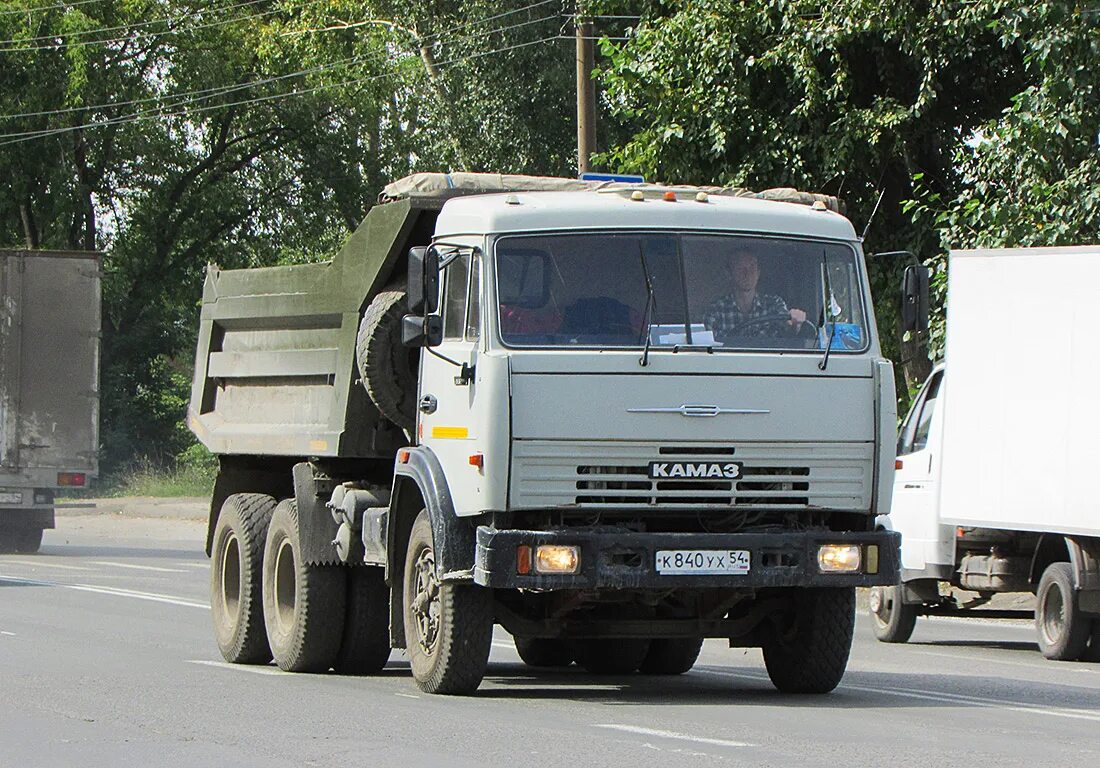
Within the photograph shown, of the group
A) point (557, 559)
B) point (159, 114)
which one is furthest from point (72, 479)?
point (159, 114)

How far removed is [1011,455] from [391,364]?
5845 mm

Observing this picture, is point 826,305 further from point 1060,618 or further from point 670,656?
point 1060,618

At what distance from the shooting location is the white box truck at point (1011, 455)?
599 inches

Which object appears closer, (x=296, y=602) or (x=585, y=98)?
(x=296, y=602)

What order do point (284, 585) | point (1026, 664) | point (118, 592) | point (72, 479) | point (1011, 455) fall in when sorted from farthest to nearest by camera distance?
point (72, 479) < point (118, 592) < point (1011, 455) < point (1026, 664) < point (284, 585)

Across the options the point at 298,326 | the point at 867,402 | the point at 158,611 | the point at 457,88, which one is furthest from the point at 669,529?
the point at 457,88

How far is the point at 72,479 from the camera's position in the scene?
28.5 m

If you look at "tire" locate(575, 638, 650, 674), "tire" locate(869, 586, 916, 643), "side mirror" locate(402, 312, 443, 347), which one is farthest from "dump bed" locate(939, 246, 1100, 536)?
"side mirror" locate(402, 312, 443, 347)

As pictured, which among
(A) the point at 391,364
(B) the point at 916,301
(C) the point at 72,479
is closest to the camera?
(B) the point at 916,301

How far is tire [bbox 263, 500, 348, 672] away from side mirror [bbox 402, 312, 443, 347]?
7.86 ft

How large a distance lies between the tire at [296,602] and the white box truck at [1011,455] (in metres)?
4.75

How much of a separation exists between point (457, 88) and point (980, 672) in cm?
2308

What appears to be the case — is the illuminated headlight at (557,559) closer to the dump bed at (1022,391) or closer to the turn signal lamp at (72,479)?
the dump bed at (1022,391)

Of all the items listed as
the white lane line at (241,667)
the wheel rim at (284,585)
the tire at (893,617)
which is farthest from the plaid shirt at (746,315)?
the tire at (893,617)
